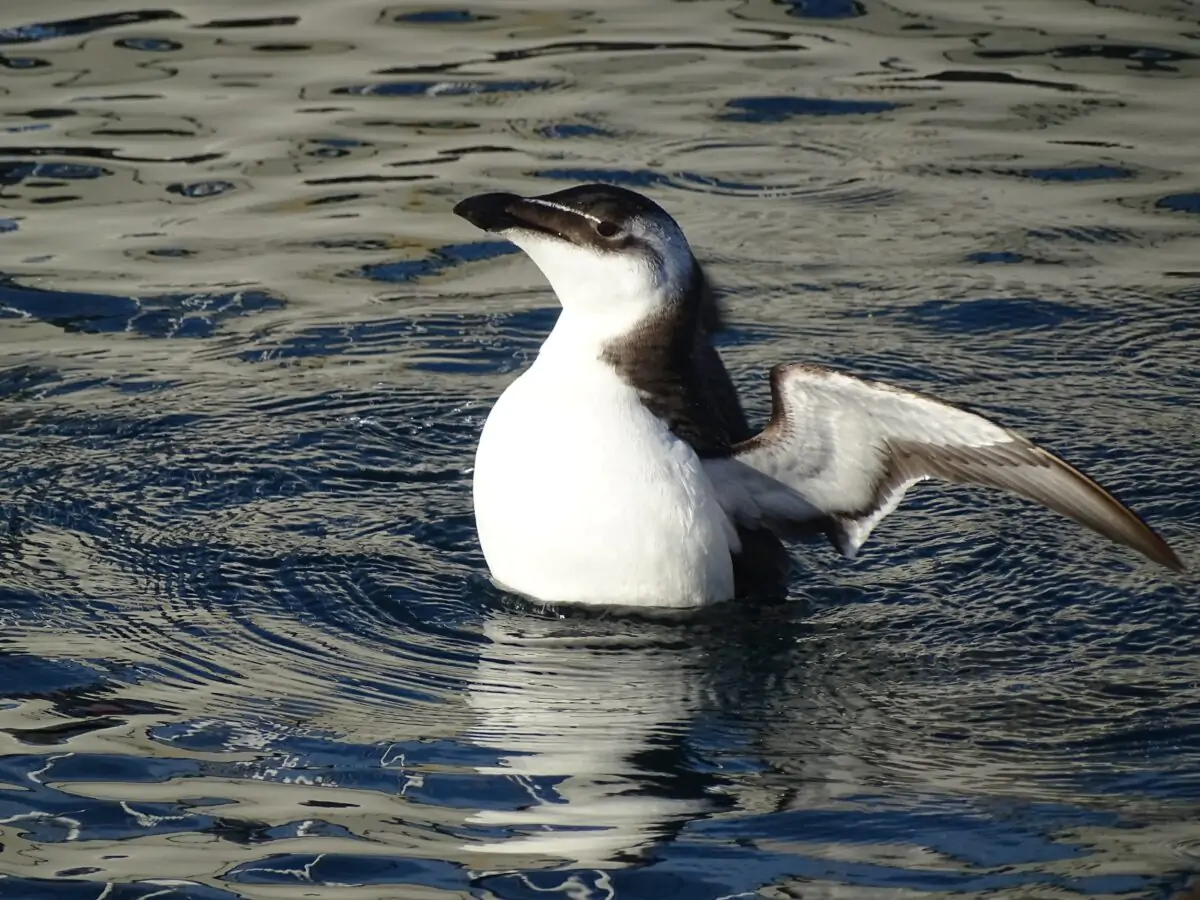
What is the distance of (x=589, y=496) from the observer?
541 cm

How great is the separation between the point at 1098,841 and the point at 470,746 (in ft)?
4.87

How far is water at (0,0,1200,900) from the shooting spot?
175 inches

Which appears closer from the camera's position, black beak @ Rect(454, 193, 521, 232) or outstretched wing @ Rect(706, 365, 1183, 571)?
outstretched wing @ Rect(706, 365, 1183, 571)

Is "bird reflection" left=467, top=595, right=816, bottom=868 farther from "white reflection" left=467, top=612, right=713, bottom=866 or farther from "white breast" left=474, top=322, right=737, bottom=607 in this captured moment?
"white breast" left=474, top=322, right=737, bottom=607

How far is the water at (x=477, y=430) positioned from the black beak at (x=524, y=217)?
1081 mm

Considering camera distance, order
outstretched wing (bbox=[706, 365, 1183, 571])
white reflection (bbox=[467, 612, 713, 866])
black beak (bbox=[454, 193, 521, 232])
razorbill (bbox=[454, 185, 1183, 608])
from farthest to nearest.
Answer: black beak (bbox=[454, 193, 521, 232])
razorbill (bbox=[454, 185, 1183, 608])
outstretched wing (bbox=[706, 365, 1183, 571])
white reflection (bbox=[467, 612, 713, 866])

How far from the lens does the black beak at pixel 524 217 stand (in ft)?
18.2

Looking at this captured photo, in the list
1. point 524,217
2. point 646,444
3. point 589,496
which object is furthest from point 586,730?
point 524,217

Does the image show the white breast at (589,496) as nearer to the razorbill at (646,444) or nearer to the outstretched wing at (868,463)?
the razorbill at (646,444)

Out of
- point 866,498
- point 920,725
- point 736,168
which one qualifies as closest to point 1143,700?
point 920,725

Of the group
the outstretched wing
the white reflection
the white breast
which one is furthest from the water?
the outstretched wing

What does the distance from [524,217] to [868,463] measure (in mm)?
1234

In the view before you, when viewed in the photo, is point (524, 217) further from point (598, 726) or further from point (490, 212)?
point (598, 726)

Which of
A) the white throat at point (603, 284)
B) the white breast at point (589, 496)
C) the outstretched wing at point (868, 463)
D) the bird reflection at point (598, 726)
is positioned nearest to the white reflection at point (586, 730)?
the bird reflection at point (598, 726)
